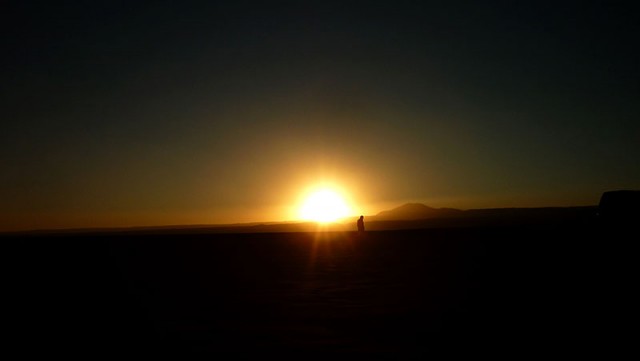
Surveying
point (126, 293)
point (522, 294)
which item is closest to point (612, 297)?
point (522, 294)

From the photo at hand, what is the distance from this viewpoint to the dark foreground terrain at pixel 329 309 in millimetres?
7520

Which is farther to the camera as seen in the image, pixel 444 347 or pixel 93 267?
pixel 93 267

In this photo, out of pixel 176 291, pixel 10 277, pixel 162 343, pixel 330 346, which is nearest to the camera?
pixel 330 346

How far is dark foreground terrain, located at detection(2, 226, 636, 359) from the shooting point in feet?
24.7

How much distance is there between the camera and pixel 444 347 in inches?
285

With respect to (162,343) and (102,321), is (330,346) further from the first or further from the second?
(102,321)

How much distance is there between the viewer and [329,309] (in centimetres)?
1033

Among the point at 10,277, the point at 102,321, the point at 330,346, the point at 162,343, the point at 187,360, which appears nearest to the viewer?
the point at 187,360

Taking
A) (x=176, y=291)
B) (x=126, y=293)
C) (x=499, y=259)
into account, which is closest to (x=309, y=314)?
(x=176, y=291)

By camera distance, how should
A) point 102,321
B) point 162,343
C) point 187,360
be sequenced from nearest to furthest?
point 187,360 → point 162,343 → point 102,321

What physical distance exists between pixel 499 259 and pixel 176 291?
42.4 ft

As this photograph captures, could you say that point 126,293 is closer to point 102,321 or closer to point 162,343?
point 102,321

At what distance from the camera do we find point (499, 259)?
2023 centimetres

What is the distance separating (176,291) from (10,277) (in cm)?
840
